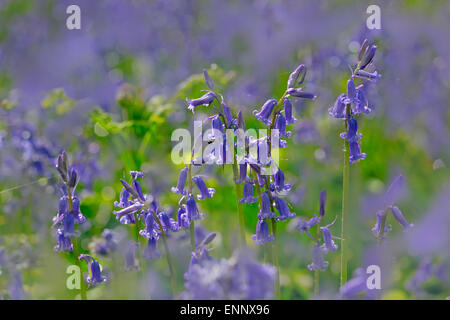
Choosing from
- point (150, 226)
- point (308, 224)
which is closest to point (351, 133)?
point (308, 224)

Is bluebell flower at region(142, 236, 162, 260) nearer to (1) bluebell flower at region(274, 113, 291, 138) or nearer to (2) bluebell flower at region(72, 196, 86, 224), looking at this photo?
(2) bluebell flower at region(72, 196, 86, 224)

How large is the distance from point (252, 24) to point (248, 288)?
16.6 ft

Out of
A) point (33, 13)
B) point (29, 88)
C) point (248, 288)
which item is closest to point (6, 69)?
point (29, 88)

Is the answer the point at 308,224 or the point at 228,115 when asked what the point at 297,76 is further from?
the point at 308,224

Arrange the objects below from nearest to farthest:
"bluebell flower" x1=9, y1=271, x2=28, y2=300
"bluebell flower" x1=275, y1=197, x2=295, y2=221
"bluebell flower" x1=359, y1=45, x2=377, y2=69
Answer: "bluebell flower" x1=359, y1=45, x2=377, y2=69 < "bluebell flower" x1=275, y1=197, x2=295, y2=221 < "bluebell flower" x1=9, y1=271, x2=28, y2=300

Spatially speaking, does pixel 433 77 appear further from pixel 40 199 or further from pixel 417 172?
pixel 40 199

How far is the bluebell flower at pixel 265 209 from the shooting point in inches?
65.1

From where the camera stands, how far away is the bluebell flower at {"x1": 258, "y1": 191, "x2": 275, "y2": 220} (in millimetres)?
1652

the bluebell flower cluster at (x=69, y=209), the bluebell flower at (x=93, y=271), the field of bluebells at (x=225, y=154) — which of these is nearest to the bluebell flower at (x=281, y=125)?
the field of bluebells at (x=225, y=154)

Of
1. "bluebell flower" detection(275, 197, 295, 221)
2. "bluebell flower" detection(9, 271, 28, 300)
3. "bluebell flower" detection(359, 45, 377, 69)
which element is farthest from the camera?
"bluebell flower" detection(9, 271, 28, 300)

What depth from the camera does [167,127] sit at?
3.78m

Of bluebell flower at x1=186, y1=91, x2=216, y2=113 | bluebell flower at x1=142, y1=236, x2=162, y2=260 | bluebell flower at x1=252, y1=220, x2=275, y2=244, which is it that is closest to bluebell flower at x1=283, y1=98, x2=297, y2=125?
bluebell flower at x1=186, y1=91, x2=216, y2=113

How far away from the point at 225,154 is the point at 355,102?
445 mm

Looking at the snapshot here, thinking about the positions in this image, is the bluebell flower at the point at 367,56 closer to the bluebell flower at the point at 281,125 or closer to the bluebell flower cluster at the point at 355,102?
the bluebell flower cluster at the point at 355,102
